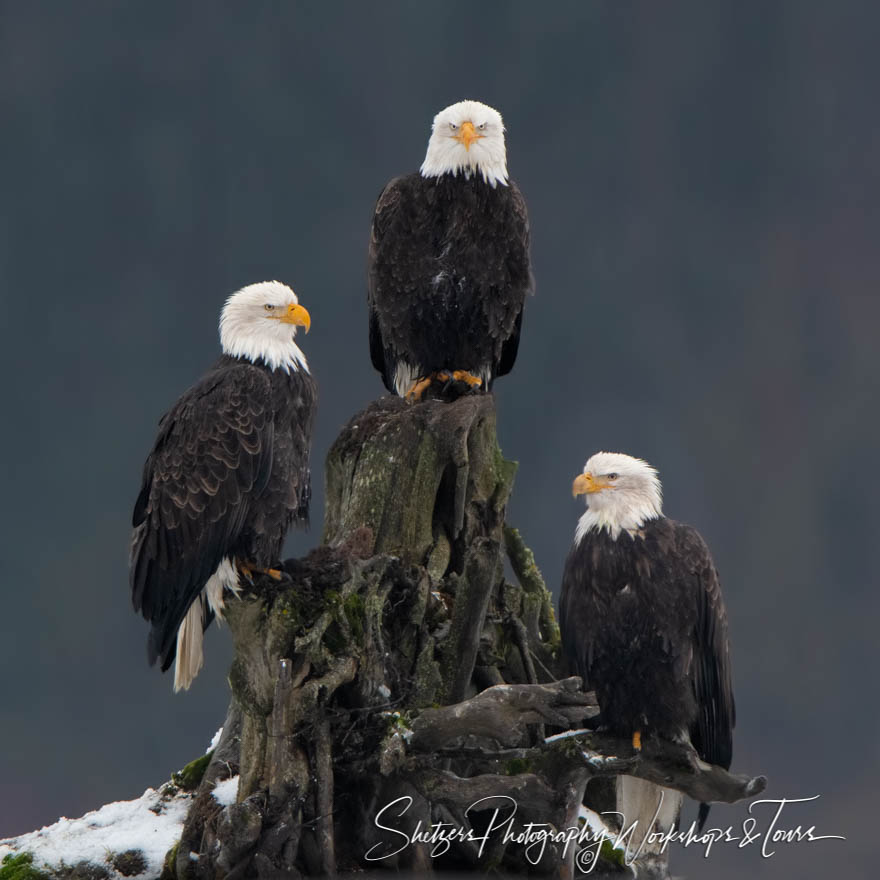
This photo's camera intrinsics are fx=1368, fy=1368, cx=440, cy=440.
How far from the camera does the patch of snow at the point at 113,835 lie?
812 cm

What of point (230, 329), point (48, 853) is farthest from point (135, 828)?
point (230, 329)

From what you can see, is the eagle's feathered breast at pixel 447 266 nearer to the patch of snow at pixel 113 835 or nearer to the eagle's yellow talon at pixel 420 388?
the eagle's yellow talon at pixel 420 388

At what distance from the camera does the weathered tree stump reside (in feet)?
23.9

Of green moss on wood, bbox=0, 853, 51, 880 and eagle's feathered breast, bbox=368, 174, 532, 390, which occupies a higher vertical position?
eagle's feathered breast, bbox=368, 174, 532, 390

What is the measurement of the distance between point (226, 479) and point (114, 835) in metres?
2.35

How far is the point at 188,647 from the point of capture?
8250 millimetres

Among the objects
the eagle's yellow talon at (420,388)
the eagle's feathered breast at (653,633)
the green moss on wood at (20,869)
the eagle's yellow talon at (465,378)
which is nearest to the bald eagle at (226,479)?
the green moss on wood at (20,869)

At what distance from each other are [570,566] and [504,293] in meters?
2.25

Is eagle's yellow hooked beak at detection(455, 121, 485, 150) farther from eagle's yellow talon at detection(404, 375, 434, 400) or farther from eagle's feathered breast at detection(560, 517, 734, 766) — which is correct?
eagle's feathered breast at detection(560, 517, 734, 766)

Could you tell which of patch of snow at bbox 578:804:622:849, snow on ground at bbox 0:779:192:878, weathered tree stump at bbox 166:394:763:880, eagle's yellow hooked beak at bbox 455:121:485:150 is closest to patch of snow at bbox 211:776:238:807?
weathered tree stump at bbox 166:394:763:880

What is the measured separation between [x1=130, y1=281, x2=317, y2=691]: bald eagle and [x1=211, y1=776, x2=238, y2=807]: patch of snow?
0.63 metres

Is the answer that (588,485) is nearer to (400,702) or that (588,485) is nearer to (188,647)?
(400,702)

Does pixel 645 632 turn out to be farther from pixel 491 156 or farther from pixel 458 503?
pixel 491 156

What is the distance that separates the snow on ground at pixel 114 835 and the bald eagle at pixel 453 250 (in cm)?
324
